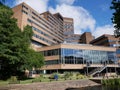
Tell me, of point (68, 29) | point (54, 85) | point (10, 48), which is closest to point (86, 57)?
point (54, 85)

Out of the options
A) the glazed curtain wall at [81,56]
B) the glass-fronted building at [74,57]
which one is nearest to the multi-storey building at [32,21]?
the glass-fronted building at [74,57]

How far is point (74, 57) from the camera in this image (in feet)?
197

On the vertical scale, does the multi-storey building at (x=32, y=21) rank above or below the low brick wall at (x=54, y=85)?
above

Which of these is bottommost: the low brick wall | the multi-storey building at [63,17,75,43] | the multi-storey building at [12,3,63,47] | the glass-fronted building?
the low brick wall

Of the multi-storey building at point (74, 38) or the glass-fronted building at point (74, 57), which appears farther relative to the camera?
the multi-storey building at point (74, 38)

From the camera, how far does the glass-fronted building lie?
193ft

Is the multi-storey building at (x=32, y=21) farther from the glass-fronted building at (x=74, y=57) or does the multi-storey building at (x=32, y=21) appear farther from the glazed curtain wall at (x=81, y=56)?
the glazed curtain wall at (x=81, y=56)

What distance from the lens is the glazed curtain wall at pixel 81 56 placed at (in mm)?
58906

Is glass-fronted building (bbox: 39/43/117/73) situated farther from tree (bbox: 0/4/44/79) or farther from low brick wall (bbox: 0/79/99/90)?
tree (bbox: 0/4/44/79)

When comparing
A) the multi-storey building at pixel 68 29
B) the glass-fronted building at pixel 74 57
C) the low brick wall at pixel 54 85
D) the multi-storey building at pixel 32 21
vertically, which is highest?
the multi-storey building at pixel 68 29

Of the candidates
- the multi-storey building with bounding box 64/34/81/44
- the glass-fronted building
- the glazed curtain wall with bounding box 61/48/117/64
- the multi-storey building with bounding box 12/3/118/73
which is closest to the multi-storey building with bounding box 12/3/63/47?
the multi-storey building with bounding box 12/3/118/73

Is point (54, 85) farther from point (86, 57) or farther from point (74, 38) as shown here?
point (74, 38)

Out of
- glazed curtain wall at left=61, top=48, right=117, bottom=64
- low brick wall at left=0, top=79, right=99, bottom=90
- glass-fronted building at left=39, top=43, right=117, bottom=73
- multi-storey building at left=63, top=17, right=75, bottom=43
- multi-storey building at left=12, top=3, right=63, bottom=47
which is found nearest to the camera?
low brick wall at left=0, top=79, right=99, bottom=90

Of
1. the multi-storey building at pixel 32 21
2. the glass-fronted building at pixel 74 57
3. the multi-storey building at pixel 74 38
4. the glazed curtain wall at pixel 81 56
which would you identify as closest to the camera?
the glass-fronted building at pixel 74 57
